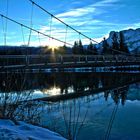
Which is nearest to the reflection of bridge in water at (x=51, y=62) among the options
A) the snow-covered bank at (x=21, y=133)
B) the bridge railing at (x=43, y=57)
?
the bridge railing at (x=43, y=57)

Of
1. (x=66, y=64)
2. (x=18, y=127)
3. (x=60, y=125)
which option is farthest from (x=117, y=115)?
(x=66, y=64)

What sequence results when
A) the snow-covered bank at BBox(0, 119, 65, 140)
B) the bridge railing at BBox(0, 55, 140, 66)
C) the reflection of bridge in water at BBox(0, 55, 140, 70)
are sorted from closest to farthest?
the snow-covered bank at BBox(0, 119, 65, 140) < the reflection of bridge in water at BBox(0, 55, 140, 70) < the bridge railing at BBox(0, 55, 140, 66)

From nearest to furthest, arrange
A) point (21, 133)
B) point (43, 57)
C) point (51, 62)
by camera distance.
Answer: point (21, 133), point (43, 57), point (51, 62)

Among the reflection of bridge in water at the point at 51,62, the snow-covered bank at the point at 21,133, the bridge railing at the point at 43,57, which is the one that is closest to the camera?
the snow-covered bank at the point at 21,133

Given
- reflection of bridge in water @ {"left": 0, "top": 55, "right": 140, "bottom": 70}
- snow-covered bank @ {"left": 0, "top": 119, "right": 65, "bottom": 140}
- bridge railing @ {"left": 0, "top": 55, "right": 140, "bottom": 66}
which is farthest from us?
bridge railing @ {"left": 0, "top": 55, "right": 140, "bottom": 66}

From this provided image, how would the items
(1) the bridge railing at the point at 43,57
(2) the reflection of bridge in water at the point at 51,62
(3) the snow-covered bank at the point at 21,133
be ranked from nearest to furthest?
(3) the snow-covered bank at the point at 21,133 < (2) the reflection of bridge in water at the point at 51,62 < (1) the bridge railing at the point at 43,57

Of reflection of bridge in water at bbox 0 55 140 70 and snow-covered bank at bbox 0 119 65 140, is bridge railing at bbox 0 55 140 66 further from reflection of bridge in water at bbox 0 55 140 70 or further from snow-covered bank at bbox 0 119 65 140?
snow-covered bank at bbox 0 119 65 140

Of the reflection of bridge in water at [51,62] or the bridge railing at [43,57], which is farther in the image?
the bridge railing at [43,57]

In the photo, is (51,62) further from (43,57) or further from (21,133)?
(21,133)

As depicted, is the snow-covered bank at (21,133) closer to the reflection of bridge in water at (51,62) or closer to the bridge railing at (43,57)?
the reflection of bridge in water at (51,62)

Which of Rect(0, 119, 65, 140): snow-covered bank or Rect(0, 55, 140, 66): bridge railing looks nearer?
Rect(0, 119, 65, 140): snow-covered bank

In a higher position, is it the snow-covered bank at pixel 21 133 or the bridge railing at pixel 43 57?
the bridge railing at pixel 43 57

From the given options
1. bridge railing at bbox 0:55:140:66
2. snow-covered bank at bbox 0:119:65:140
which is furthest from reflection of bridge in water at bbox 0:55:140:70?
snow-covered bank at bbox 0:119:65:140

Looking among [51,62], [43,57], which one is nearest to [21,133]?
[43,57]
